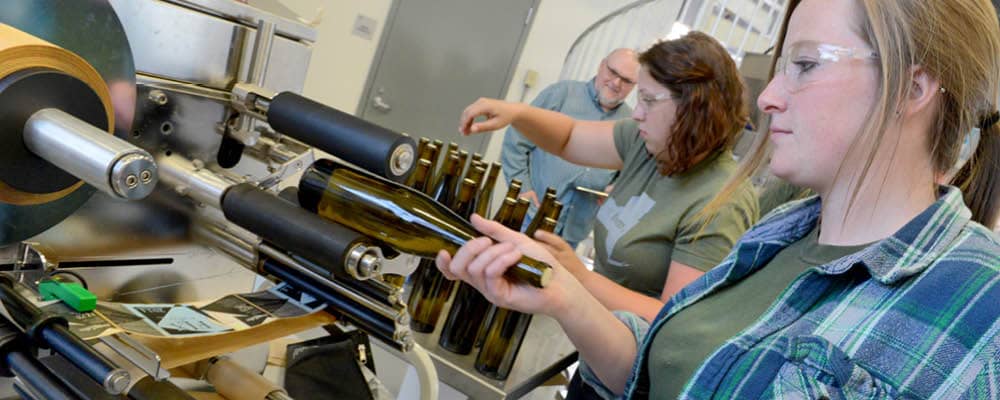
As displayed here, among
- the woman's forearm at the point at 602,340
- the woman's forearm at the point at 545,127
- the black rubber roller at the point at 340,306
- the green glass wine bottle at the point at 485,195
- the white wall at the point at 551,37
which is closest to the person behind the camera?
the black rubber roller at the point at 340,306

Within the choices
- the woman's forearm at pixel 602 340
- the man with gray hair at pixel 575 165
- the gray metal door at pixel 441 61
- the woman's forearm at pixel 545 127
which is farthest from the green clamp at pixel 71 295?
the gray metal door at pixel 441 61

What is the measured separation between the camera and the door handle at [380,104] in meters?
3.60

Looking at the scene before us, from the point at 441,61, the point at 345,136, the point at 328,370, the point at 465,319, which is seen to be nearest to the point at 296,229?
the point at 345,136

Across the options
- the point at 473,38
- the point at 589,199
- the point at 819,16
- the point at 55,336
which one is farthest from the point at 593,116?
the point at 55,336

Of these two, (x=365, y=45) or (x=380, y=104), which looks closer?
(x=365, y=45)

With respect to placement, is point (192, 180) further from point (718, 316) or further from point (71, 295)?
point (718, 316)

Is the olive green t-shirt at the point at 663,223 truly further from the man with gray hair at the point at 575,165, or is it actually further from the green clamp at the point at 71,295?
the man with gray hair at the point at 575,165

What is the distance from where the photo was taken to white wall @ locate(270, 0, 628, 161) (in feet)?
10.6

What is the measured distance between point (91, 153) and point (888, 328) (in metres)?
0.63

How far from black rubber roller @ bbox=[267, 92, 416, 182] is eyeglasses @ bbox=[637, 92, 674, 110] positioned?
2.59 ft

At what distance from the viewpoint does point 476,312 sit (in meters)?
1.10

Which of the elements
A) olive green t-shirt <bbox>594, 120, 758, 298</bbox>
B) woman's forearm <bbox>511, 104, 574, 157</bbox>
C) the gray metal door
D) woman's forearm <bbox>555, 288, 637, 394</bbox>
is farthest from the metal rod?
the gray metal door

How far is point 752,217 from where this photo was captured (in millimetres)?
1141

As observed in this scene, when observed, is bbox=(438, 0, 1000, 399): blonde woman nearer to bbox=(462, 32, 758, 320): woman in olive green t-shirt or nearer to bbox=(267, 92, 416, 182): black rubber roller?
bbox=(267, 92, 416, 182): black rubber roller
